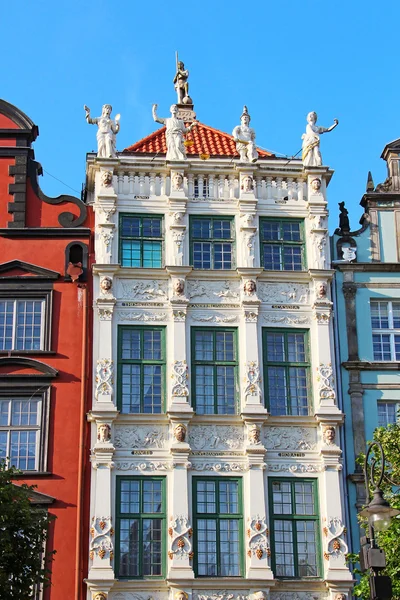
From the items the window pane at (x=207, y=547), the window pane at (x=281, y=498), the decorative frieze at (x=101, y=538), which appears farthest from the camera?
the window pane at (x=281, y=498)

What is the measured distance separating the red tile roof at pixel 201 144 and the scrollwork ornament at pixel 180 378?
21.2 feet

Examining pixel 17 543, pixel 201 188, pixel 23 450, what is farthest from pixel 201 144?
pixel 17 543

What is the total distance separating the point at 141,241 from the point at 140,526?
7.51m

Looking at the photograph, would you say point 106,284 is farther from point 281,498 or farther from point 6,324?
point 281,498

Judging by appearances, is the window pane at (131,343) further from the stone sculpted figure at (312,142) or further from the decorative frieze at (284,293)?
the stone sculpted figure at (312,142)

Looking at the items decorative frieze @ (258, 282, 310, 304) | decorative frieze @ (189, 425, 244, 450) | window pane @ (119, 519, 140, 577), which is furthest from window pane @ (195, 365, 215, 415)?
window pane @ (119, 519, 140, 577)

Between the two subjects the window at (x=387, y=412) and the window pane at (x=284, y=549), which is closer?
the window pane at (x=284, y=549)

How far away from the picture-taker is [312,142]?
3094cm

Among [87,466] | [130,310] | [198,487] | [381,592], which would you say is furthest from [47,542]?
[381,592]

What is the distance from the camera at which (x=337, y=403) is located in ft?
93.5

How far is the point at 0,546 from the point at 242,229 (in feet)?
37.0

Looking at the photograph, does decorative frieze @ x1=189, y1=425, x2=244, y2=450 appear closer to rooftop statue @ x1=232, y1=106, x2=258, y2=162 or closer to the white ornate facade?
the white ornate facade

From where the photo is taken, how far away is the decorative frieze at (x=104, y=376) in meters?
27.8

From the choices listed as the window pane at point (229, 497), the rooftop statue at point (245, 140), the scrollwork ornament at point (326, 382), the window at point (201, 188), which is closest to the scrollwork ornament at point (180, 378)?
the window pane at point (229, 497)
